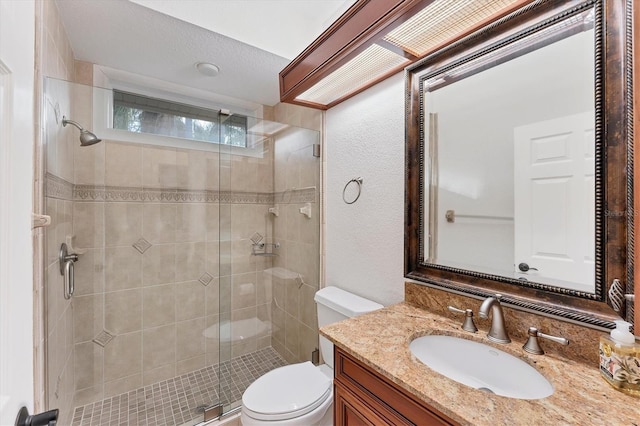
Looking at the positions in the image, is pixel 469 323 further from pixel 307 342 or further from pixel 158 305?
pixel 158 305

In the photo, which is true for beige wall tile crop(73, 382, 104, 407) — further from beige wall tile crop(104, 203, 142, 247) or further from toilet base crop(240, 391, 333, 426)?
toilet base crop(240, 391, 333, 426)

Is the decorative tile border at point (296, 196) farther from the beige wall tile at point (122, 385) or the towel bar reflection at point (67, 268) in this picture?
the beige wall tile at point (122, 385)

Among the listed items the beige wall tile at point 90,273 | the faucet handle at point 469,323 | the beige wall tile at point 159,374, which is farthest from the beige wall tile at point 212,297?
the faucet handle at point 469,323

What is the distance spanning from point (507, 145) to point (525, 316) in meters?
0.61

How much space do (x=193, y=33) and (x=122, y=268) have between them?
1.61m

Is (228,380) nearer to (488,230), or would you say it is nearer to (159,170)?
(159,170)

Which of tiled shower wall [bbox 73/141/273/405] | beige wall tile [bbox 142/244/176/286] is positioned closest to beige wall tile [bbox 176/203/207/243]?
tiled shower wall [bbox 73/141/273/405]

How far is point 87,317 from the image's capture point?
1.80 m

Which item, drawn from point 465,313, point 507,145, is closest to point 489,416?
point 465,313

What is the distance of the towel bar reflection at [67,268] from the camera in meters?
1.48

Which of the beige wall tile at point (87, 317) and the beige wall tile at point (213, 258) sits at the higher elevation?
the beige wall tile at point (213, 258)

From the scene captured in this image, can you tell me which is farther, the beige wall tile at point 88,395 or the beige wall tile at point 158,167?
the beige wall tile at point 158,167

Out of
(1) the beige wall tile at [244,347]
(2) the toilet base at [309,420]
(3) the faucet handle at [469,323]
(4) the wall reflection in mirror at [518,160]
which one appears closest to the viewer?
(4) the wall reflection in mirror at [518,160]

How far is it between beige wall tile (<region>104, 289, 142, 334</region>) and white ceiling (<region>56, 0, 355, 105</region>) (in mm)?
1589
